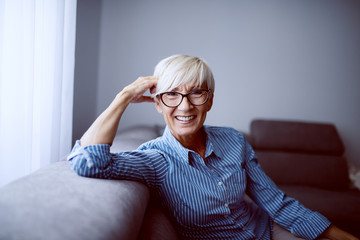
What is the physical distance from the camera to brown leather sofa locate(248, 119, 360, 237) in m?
2.37

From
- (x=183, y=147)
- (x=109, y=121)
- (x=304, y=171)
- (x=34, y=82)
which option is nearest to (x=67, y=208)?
(x=109, y=121)

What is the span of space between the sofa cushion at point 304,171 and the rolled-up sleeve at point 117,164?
1725 millimetres

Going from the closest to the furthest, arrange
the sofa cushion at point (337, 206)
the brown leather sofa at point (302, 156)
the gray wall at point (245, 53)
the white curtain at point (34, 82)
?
1. the white curtain at point (34, 82)
2. the sofa cushion at point (337, 206)
3. the brown leather sofa at point (302, 156)
4. the gray wall at point (245, 53)

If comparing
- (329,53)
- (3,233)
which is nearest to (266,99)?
(329,53)

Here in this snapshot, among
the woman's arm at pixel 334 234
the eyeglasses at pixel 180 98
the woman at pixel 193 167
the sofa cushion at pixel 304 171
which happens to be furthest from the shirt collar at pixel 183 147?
the sofa cushion at pixel 304 171

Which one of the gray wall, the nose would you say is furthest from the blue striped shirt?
the gray wall

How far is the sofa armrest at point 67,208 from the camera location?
44cm

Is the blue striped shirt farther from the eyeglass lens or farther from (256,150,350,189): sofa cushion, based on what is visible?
(256,150,350,189): sofa cushion

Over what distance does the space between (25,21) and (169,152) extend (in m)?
0.80

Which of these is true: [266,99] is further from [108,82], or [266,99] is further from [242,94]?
[108,82]

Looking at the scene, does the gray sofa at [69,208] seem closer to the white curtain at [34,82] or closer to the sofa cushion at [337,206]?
the white curtain at [34,82]

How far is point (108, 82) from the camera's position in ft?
8.23

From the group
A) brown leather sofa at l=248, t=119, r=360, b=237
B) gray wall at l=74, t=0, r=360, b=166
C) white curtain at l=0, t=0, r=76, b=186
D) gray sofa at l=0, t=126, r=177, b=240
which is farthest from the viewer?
gray wall at l=74, t=0, r=360, b=166

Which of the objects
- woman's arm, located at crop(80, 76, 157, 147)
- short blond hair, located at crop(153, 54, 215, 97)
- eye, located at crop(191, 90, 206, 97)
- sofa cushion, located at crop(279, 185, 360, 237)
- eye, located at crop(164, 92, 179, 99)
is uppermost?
short blond hair, located at crop(153, 54, 215, 97)
